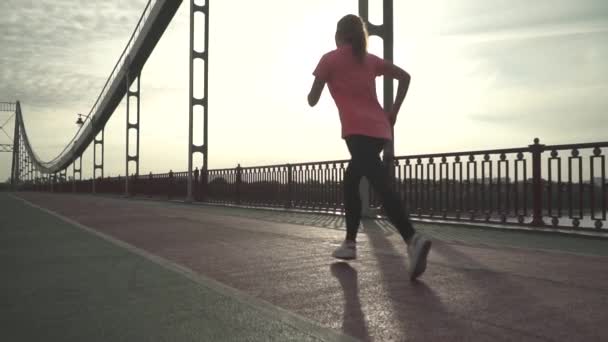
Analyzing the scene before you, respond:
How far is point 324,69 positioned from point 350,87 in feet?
0.70

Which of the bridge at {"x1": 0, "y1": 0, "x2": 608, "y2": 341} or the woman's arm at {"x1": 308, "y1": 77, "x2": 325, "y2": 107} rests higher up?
the woman's arm at {"x1": 308, "y1": 77, "x2": 325, "y2": 107}

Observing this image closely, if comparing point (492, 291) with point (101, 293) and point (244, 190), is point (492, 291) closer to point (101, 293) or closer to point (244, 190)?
point (101, 293)

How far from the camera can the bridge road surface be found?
2131 millimetres

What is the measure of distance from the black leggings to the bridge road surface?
0.35 m

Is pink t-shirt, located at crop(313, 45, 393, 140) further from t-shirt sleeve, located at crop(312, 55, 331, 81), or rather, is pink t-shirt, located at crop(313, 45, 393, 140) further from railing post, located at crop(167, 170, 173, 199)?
railing post, located at crop(167, 170, 173, 199)

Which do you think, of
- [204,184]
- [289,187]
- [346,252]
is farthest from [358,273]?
[204,184]

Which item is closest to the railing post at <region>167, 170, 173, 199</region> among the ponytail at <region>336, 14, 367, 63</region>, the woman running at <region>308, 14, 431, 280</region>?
the woman running at <region>308, 14, 431, 280</region>

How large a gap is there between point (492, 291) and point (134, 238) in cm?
415

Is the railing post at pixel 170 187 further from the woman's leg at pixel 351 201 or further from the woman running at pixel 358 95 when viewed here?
the woman running at pixel 358 95

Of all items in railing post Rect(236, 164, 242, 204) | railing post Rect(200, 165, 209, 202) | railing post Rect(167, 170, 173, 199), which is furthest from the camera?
railing post Rect(167, 170, 173, 199)

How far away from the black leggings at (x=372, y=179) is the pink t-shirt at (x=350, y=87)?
0.32 feet

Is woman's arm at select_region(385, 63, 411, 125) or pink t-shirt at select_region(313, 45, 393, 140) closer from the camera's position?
pink t-shirt at select_region(313, 45, 393, 140)

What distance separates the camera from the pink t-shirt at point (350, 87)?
3.65 metres

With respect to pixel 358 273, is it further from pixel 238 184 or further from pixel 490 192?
pixel 238 184
